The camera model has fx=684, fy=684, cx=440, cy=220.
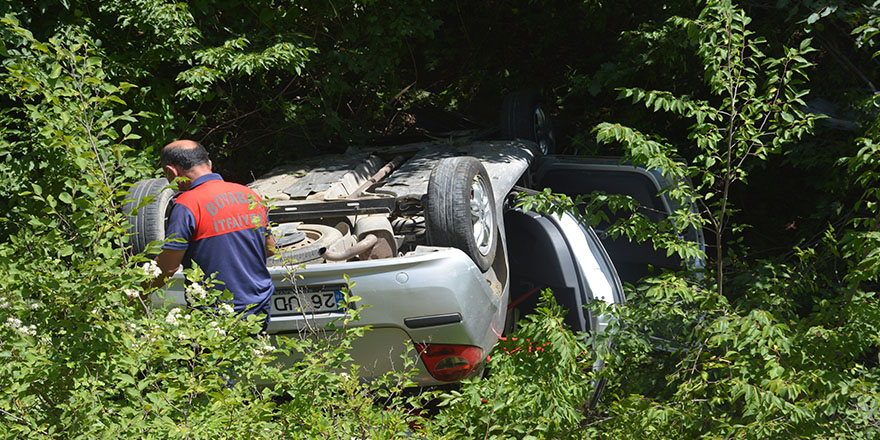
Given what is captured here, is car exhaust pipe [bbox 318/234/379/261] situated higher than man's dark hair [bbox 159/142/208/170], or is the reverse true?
man's dark hair [bbox 159/142/208/170]

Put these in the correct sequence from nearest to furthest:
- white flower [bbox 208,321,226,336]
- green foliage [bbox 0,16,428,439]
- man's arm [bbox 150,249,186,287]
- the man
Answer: green foliage [bbox 0,16,428,439] → white flower [bbox 208,321,226,336] → man's arm [bbox 150,249,186,287] → the man

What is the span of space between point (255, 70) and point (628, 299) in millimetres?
4084

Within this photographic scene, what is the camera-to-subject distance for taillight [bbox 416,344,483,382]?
3600 millimetres

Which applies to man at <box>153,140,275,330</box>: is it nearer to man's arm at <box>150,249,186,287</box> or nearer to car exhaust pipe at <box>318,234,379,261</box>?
man's arm at <box>150,249,186,287</box>

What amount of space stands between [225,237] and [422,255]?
1.00 metres

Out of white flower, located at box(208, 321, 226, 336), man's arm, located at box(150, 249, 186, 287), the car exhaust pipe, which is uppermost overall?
white flower, located at box(208, 321, 226, 336)

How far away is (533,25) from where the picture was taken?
8.34 metres

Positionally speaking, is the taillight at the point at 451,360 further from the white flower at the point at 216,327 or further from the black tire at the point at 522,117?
the black tire at the point at 522,117

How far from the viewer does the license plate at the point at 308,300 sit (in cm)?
354

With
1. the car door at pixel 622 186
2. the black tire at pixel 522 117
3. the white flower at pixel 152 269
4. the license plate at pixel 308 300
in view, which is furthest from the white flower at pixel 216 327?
the black tire at pixel 522 117

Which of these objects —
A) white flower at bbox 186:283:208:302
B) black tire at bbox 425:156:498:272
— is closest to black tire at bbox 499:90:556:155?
black tire at bbox 425:156:498:272

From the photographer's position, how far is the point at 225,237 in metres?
3.45

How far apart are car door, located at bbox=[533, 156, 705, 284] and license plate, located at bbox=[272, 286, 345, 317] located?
2.29 meters

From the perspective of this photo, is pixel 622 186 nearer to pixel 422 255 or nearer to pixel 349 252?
pixel 422 255
